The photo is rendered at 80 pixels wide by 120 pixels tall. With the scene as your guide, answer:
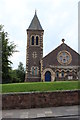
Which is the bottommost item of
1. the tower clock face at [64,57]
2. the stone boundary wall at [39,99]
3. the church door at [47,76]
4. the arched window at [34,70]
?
the stone boundary wall at [39,99]

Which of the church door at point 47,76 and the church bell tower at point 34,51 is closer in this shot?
the church door at point 47,76

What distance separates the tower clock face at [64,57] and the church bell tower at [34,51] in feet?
14.9

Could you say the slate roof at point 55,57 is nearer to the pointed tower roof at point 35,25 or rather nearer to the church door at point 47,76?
the church door at point 47,76

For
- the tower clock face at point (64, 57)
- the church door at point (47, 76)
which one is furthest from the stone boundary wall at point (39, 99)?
the tower clock face at point (64, 57)

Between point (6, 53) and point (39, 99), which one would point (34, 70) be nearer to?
point (6, 53)

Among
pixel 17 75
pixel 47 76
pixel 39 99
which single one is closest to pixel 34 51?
pixel 47 76

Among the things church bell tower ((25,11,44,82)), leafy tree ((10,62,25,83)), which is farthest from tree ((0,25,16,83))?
church bell tower ((25,11,44,82))

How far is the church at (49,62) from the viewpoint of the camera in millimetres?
46125

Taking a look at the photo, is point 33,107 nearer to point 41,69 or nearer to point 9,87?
point 9,87

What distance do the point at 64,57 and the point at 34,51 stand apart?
736cm

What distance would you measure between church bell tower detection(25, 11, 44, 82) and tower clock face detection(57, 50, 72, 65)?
179 inches

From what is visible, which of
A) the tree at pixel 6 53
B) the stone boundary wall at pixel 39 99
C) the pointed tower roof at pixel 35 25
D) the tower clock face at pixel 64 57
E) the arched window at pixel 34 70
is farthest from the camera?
the pointed tower roof at pixel 35 25

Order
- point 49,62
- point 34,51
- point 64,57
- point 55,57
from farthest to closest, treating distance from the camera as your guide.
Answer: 1. point 34,51
2. point 64,57
3. point 55,57
4. point 49,62

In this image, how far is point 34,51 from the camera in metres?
49.2
